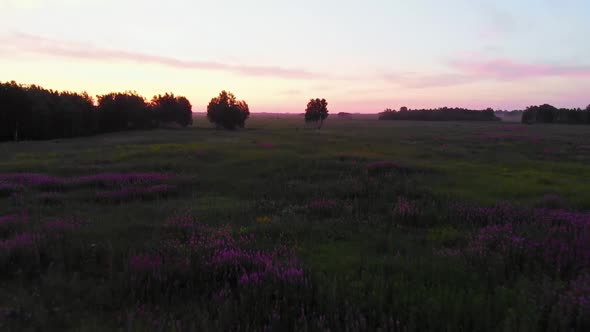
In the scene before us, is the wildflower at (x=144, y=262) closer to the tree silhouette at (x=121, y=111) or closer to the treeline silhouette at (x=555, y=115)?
the tree silhouette at (x=121, y=111)

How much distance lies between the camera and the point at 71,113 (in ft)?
209

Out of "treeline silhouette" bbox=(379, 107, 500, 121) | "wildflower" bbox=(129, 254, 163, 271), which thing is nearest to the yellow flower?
"wildflower" bbox=(129, 254, 163, 271)

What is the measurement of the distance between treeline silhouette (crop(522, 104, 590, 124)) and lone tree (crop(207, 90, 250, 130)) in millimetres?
113416

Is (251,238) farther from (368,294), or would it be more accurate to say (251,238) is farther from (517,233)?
(517,233)

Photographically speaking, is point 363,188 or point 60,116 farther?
point 60,116

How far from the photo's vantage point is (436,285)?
5.59 meters

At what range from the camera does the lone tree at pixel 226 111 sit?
94688 mm

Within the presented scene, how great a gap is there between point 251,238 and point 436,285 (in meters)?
3.69

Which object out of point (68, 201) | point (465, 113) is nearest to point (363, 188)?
point (68, 201)

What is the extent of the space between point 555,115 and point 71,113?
159 m

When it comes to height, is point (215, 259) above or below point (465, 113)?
below

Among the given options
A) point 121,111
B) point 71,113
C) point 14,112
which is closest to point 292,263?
point 14,112

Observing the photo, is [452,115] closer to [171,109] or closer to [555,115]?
[555,115]

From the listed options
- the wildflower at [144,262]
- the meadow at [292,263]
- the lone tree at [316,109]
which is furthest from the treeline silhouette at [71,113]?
the wildflower at [144,262]
